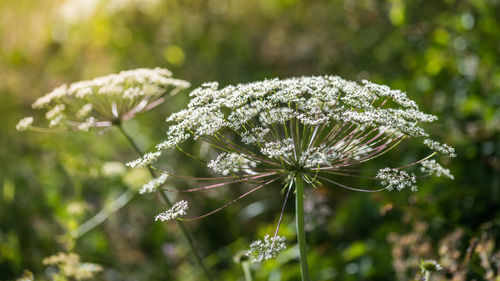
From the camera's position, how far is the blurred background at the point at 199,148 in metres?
2.99

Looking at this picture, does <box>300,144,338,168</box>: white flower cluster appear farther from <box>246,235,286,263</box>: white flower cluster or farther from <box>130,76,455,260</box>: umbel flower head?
<box>246,235,286,263</box>: white flower cluster

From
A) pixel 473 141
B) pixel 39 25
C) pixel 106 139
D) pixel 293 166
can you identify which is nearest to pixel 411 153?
pixel 473 141

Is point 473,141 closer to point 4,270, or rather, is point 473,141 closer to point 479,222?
point 479,222

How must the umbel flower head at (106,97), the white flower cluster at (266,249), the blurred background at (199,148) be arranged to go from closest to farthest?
1. the white flower cluster at (266,249)
2. the umbel flower head at (106,97)
3. the blurred background at (199,148)

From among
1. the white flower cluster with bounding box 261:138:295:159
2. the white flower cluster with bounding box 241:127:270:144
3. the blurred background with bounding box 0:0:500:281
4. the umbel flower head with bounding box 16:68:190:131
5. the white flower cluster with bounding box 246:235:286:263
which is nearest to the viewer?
the white flower cluster with bounding box 246:235:286:263

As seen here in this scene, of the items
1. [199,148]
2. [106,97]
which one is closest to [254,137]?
[106,97]

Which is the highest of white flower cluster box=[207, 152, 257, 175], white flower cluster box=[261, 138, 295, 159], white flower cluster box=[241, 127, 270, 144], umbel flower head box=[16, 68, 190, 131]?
umbel flower head box=[16, 68, 190, 131]

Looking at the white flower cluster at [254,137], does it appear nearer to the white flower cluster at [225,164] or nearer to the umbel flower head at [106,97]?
the white flower cluster at [225,164]

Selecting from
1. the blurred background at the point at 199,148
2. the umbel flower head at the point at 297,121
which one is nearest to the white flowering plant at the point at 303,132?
the umbel flower head at the point at 297,121

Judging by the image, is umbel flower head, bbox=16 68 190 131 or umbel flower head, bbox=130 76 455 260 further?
umbel flower head, bbox=16 68 190 131

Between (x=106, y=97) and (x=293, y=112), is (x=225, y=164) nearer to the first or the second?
(x=293, y=112)

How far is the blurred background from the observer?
2990mm

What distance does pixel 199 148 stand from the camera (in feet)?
14.7

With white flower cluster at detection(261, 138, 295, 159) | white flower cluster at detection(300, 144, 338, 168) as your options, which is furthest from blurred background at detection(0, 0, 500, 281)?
white flower cluster at detection(261, 138, 295, 159)
